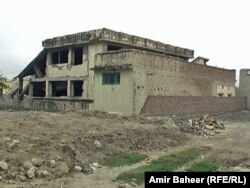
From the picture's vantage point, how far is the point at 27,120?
12953 mm

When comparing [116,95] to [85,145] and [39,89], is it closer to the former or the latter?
[85,145]

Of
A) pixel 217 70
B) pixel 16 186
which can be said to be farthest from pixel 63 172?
pixel 217 70

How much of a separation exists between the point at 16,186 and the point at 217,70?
22.0 m

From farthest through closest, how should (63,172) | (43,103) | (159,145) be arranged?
(43,103) → (159,145) → (63,172)

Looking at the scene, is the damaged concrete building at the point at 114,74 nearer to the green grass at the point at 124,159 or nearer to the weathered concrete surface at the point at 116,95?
the weathered concrete surface at the point at 116,95

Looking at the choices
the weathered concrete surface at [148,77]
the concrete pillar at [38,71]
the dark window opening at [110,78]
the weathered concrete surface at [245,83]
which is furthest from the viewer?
the weathered concrete surface at [245,83]

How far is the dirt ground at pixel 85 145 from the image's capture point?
8.15 metres

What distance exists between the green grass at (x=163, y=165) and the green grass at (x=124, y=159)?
537 mm

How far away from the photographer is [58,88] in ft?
87.1

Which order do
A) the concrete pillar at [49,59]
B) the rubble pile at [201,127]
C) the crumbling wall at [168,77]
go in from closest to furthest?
1. the rubble pile at [201,127]
2. the crumbling wall at [168,77]
3. the concrete pillar at [49,59]

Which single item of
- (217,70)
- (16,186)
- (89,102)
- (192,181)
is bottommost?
(16,186)

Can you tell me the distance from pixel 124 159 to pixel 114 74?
9.57m

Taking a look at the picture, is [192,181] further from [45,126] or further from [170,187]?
[45,126]

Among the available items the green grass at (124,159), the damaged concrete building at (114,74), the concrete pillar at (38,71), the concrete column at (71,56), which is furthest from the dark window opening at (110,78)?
the concrete pillar at (38,71)
